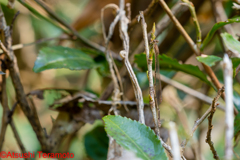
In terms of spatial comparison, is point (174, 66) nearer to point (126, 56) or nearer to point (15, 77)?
point (126, 56)

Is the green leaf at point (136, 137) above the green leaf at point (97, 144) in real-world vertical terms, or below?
above

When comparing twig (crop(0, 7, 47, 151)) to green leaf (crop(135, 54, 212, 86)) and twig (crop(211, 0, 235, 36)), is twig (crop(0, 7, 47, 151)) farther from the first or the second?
twig (crop(211, 0, 235, 36))

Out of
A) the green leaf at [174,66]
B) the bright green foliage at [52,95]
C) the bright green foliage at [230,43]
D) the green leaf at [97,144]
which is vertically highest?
the bright green foliage at [230,43]

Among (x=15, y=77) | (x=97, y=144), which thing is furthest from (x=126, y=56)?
(x=97, y=144)

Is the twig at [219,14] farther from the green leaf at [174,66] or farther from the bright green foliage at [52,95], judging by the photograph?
the bright green foliage at [52,95]

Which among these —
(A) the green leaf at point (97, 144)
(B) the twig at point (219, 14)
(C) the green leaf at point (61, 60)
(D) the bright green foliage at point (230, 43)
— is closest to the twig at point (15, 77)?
(C) the green leaf at point (61, 60)

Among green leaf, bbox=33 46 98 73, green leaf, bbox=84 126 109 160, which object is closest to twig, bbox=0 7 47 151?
green leaf, bbox=33 46 98 73

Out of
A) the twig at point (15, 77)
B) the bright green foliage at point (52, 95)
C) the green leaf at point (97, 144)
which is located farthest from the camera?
the green leaf at point (97, 144)
